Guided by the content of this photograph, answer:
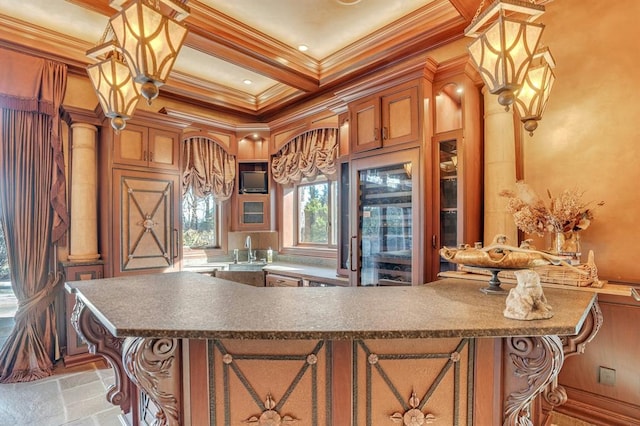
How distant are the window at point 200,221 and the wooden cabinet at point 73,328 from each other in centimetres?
135

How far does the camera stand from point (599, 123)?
7.78 ft

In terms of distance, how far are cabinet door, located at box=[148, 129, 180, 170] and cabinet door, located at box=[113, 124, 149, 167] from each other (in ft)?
0.21

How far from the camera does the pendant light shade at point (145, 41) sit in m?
1.41

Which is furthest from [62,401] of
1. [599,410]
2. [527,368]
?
[599,410]

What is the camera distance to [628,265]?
7.43 feet

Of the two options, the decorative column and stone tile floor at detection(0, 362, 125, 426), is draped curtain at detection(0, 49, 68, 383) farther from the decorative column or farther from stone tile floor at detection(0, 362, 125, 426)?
the decorative column

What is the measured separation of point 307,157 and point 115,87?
2.66 meters

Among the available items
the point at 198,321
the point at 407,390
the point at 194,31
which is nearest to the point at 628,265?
the point at 407,390

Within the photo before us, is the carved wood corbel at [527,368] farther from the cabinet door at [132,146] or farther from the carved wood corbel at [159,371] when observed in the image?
the cabinet door at [132,146]

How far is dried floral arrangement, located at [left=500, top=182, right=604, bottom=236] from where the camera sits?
7.02 ft

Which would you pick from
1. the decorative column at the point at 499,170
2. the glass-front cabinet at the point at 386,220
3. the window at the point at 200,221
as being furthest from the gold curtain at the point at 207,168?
the decorative column at the point at 499,170

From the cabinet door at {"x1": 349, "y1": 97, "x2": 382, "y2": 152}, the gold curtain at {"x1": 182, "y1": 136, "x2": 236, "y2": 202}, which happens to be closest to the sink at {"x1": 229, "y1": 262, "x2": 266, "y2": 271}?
the gold curtain at {"x1": 182, "y1": 136, "x2": 236, "y2": 202}

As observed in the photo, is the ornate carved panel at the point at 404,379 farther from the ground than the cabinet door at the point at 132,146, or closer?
closer

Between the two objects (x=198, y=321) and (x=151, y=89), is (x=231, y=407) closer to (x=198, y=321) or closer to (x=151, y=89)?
(x=198, y=321)
